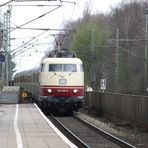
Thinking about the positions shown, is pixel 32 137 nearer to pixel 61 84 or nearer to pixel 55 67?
pixel 61 84

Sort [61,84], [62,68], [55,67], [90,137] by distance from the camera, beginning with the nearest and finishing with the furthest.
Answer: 1. [90,137]
2. [61,84]
3. [62,68]
4. [55,67]

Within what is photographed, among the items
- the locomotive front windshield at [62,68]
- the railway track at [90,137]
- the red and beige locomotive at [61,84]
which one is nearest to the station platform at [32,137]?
the railway track at [90,137]

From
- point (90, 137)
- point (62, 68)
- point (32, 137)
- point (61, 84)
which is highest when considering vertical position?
point (62, 68)

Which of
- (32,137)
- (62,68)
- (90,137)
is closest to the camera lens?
(32,137)

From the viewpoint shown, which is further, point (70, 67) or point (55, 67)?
point (55, 67)

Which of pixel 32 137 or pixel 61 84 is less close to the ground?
pixel 61 84

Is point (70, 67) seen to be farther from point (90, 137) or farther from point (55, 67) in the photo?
point (90, 137)

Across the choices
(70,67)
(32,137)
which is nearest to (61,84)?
(70,67)

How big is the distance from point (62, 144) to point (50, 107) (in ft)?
61.1

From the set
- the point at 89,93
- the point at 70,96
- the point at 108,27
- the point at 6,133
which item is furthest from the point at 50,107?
the point at 108,27

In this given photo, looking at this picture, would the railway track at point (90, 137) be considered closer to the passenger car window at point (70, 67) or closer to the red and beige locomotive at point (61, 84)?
the red and beige locomotive at point (61, 84)

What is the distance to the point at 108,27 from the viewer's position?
87812mm

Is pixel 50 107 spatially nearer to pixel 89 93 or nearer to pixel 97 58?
pixel 89 93

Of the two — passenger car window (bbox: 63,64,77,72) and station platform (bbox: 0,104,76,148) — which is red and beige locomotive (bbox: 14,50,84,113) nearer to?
passenger car window (bbox: 63,64,77,72)
